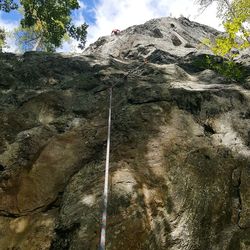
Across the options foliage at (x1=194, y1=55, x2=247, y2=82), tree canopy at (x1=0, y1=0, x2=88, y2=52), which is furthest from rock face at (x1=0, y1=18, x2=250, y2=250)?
tree canopy at (x1=0, y1=0, x2=88, y2=52)

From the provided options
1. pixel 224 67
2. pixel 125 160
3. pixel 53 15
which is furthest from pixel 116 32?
pixel 125 160

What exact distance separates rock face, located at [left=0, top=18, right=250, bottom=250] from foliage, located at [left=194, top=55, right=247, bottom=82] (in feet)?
1.74

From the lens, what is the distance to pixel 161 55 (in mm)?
12039

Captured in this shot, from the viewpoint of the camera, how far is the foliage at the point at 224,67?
832 cm

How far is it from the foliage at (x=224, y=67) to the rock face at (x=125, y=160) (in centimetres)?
53

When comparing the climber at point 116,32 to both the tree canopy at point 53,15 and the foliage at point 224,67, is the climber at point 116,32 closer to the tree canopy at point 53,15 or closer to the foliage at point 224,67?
the tree canopy at point 53,15

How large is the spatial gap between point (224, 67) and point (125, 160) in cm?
557

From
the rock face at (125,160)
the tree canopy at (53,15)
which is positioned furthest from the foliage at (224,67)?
the tree canopy at (53,15)

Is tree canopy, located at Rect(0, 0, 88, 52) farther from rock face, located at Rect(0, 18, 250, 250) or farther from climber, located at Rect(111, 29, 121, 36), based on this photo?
rock face, located at Rect(0, 18, 250, 250)

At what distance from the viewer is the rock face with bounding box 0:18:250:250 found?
4.12m

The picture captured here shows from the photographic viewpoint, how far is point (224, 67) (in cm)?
927

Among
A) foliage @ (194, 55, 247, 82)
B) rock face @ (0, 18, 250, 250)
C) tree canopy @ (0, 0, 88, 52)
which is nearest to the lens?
rock face @ (0, 18, 250, 250)

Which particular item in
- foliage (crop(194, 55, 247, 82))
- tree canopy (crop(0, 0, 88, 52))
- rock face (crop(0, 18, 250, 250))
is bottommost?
rock face (crop(0, 18, 250, 250))

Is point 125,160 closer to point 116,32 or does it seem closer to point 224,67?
point 224,67
